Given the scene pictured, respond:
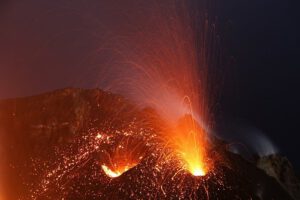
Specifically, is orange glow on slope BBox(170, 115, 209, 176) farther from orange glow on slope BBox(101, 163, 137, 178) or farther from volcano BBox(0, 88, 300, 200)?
orange glow on slope BBox(101, 163, 137, 178)

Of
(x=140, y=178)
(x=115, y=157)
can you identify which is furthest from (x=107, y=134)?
(x=140, y=178)

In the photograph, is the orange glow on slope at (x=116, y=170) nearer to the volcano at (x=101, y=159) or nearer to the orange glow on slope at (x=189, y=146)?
the volcano at (x=101, y=159)

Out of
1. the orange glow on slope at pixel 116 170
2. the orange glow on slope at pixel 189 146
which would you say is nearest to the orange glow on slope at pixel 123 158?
the orange glow on slope at pixel 116 170

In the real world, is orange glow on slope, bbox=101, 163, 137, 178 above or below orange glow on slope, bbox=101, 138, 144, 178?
below

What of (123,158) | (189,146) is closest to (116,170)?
(123,158)

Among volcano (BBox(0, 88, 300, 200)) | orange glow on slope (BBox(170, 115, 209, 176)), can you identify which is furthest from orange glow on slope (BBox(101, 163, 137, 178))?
orange glow on slope (BBox(170, 115, 209, 176))

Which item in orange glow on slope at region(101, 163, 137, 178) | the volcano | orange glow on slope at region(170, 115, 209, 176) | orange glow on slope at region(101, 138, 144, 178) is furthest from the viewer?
orange glow on slope at region(101, 138, 144, 178)
